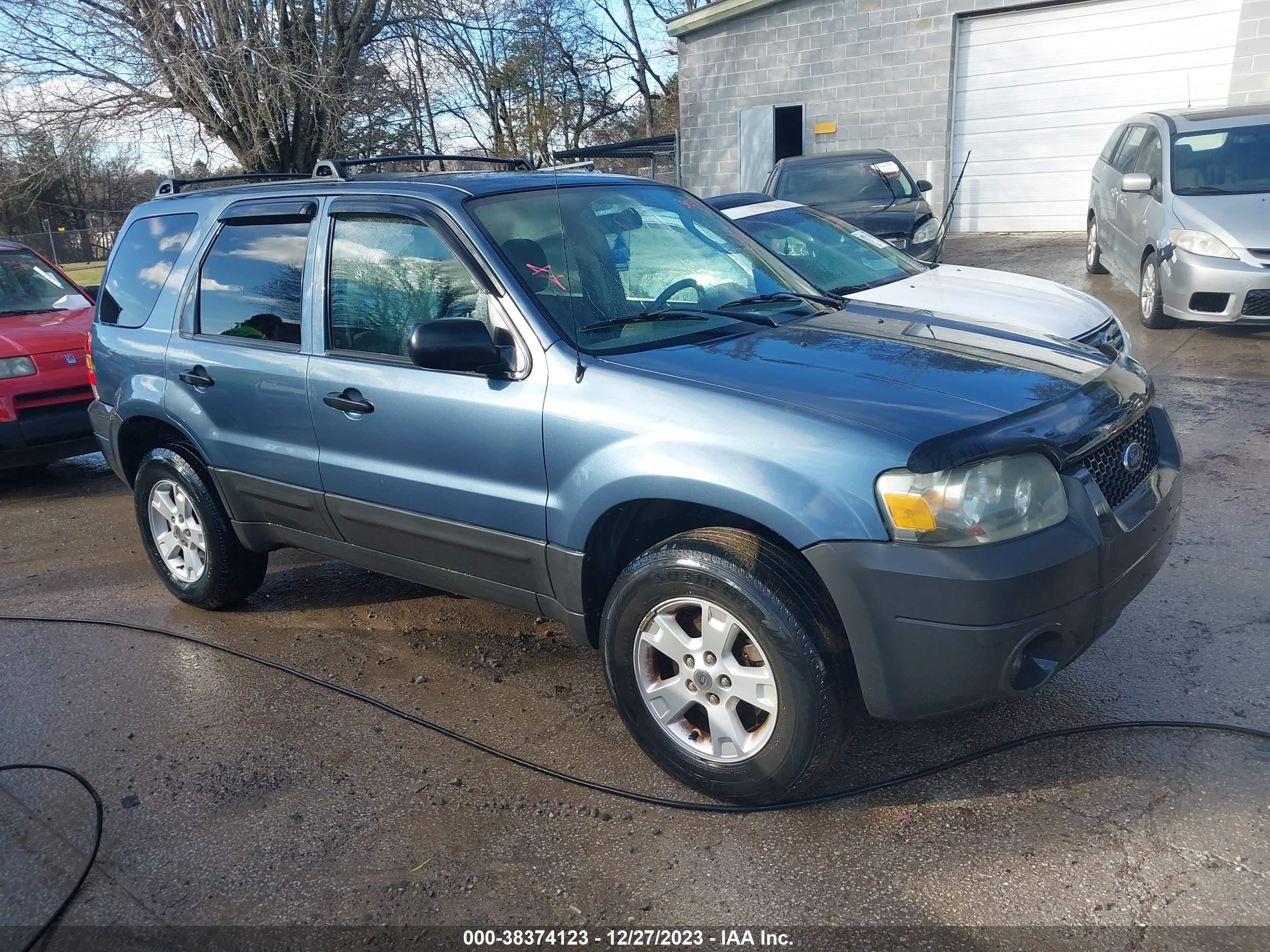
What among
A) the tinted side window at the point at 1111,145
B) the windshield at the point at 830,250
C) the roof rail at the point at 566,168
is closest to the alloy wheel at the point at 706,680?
the roof rail at the point at 566,168

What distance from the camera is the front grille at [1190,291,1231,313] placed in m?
8.13

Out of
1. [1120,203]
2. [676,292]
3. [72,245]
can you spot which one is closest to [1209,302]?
[1120,203]

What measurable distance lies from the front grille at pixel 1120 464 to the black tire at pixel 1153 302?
20.1ft

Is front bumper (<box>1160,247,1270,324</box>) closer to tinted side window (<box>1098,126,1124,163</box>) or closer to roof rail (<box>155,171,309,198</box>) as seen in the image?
tinted side window (<box>1098,126,1124,163</box>)

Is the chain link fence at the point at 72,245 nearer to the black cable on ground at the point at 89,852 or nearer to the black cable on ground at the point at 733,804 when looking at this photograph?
the black cable on ground at the point at 89,852

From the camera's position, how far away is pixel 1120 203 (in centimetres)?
1026

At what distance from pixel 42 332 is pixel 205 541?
3877 mm

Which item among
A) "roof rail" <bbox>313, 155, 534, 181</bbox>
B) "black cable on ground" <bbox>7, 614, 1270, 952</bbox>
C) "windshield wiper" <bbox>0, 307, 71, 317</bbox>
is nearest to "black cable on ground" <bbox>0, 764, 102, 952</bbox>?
"black cable on ground" <bbox>7, 614, 1270, 952</bbox>

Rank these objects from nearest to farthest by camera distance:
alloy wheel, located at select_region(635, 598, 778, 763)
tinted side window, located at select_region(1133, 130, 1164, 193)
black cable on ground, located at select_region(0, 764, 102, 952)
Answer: black cable on ground, located at select_region(0, 764, 102, 952) < alloy wheel, located at select_region(635, 598, 778, 763) < tinted side window, located at select_region(1133, 130, 1164, 193)

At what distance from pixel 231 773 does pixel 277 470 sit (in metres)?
1.27

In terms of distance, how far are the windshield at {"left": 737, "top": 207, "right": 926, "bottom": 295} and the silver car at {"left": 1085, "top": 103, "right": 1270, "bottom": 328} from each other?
2.56 m

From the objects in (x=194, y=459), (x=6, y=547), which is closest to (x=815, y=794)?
(x=194, y=459)

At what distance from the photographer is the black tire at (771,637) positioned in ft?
9.45

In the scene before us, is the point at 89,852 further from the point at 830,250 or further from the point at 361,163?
the point at 830,250
